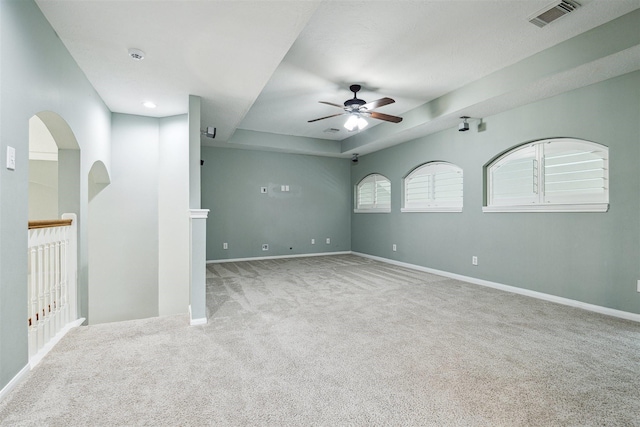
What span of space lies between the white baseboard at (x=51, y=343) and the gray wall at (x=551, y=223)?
4887 millimetres

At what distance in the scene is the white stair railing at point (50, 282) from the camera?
7.47ft

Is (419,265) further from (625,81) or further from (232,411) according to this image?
(232,411)

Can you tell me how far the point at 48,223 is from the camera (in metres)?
2.49

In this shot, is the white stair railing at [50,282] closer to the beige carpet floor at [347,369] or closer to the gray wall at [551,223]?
the beige carpet floor at [347,369]

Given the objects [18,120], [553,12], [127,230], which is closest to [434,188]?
[553,12]

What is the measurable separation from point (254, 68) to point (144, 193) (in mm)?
2478

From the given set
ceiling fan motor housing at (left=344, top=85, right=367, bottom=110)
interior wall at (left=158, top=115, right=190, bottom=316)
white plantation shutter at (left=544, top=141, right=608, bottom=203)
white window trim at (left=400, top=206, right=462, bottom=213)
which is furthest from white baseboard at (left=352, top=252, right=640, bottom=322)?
interior wall at (left=158, top=115, right=190, bottom=316)

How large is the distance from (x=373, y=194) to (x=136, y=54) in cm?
538

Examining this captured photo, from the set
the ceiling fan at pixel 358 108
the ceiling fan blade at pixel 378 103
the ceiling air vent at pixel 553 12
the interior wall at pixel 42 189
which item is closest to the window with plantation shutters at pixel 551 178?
the ceiling air vent at pixel 553 12

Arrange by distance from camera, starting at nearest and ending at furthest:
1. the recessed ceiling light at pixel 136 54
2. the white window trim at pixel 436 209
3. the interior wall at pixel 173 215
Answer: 1. the recessed ceiling light at pixel 136 54
2. the interior wall at pixel 173 215
3. the white window trim at pixel 436 209

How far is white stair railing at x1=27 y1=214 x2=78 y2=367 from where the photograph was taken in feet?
7.47

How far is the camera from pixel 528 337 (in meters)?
2.65

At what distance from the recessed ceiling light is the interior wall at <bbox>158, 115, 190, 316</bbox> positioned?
156 centimetres

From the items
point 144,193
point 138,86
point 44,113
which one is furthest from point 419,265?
point 44,113
